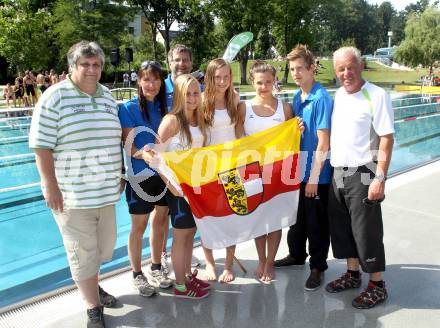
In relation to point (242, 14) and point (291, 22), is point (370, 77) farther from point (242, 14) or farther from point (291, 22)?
point (242, 14)

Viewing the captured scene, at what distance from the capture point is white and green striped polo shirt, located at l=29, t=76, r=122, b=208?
2568 millimetres

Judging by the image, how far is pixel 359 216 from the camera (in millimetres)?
3088

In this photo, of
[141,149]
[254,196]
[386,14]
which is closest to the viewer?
[141,149]

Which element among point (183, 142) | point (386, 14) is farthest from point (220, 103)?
point (386, 14)

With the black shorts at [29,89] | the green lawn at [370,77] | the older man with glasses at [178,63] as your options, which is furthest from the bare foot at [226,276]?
the green lawn at [370,77]

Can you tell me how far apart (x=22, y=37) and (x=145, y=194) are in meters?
29.9

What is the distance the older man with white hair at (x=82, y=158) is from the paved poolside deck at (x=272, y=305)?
1.19 feet

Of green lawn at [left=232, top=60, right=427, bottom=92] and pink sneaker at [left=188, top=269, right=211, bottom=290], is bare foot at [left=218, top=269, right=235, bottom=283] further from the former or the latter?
green lawn at [left=232, top=60, right=427, bottom=92]

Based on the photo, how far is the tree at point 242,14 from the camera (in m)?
38.5

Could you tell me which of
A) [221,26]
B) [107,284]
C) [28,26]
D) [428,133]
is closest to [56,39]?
[28,26]

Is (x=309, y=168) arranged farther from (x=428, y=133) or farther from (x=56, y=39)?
(x=56, y=39)

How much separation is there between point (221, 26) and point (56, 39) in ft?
54.7

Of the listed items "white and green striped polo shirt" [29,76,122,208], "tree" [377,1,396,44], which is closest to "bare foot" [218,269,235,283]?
"white and green striped polo shirt" [29,76,122,208]

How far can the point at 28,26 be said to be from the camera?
28.0m
